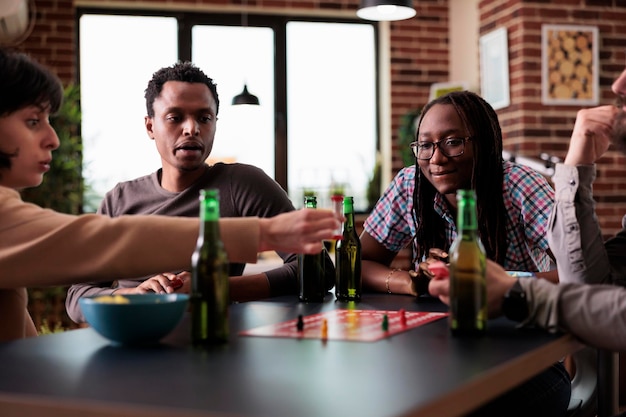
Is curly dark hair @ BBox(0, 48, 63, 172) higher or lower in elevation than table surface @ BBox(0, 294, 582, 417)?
higher

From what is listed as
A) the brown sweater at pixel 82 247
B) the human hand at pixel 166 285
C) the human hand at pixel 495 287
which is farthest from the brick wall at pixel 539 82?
the brown sweater at pixel 82 247

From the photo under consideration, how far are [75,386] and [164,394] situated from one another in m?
0.13

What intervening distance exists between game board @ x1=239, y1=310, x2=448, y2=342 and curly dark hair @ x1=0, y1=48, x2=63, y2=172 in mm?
567

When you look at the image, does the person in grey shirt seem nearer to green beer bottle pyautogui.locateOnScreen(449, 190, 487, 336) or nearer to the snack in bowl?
green beer bottle pyautogui.locateOnScreen(449, 190, 487, 336)

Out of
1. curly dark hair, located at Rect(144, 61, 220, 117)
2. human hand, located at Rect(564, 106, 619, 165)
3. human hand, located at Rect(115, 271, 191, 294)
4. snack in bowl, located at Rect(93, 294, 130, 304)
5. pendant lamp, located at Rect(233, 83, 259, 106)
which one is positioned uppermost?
pendant lamp, located at Rect(233, 83, 259, 106)

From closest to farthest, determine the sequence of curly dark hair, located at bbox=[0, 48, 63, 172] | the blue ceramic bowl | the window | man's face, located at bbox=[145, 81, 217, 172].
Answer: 1. the blue ceramic bowl
2. curly dark hair, located at bbox=[0, 48, 63, 172]
3. man's face, located at bbox=[145, 81, 217, 172]
4. the window

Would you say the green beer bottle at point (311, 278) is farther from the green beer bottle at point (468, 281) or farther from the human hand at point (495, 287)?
the green beer bottle at point (468, 281)

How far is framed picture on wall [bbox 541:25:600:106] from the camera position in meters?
5.23

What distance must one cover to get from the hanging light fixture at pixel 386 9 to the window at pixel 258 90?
2.45 meters

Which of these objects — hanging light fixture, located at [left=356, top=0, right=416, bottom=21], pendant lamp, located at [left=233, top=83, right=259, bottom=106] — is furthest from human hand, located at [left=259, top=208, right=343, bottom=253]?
pendant lamp, located at [left=233, top=83, right=259, bottom=106]

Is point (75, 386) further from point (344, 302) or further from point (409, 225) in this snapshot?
point (409, 225)

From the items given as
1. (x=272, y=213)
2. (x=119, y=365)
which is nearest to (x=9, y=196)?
(x=119, y=365)

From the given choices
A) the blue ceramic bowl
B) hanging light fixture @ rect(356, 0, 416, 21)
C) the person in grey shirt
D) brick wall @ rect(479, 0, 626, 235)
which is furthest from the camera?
brick wall @ rect(479, 0, 626, 235)

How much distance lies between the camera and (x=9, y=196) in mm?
1391
